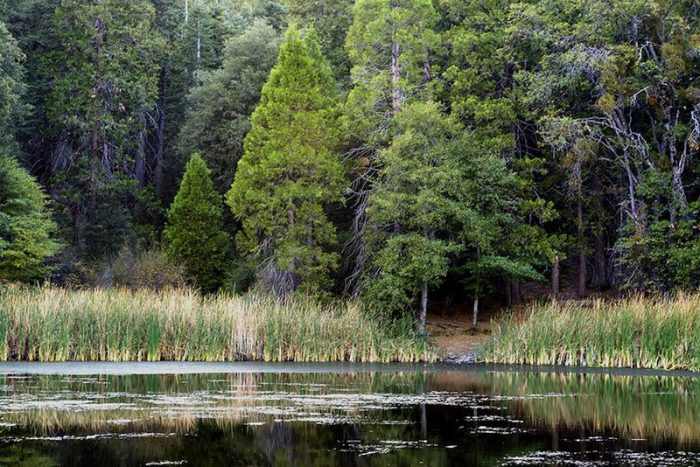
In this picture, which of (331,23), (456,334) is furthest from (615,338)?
(331,23)

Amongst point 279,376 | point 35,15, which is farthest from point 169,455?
point 35,15

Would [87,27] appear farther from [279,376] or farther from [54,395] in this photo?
[54,395]

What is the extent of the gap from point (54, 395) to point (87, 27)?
2675cm

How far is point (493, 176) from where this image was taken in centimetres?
2961

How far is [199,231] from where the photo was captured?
35.6m

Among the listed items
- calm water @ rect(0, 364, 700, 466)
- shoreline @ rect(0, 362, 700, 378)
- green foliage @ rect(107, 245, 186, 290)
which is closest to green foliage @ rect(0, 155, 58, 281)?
green foliage @ rect(107, 245, 186, 290)

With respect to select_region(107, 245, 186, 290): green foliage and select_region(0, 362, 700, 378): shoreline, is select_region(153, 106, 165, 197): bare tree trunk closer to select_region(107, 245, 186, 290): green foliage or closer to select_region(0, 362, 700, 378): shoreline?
select_region(107, 245, 186, 290): green foliage

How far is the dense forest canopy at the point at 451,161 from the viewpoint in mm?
28094

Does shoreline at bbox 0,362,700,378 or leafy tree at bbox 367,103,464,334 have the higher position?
leafy tree at bbox 367,103,464,334

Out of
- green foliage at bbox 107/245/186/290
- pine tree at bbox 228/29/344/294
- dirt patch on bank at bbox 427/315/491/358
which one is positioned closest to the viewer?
dirt patch on bank at bbox 427/315/491/358

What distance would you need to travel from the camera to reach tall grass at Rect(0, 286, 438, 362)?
2083 centimetres

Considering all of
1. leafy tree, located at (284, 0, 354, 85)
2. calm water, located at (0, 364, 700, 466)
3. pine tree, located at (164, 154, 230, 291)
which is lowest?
calm water, located at (0, 364, 700, 466)

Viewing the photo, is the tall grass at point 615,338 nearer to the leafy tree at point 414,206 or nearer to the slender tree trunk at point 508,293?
the leafy tree at point 414,206

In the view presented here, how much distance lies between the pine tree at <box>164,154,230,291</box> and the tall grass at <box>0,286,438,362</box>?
1168cm
